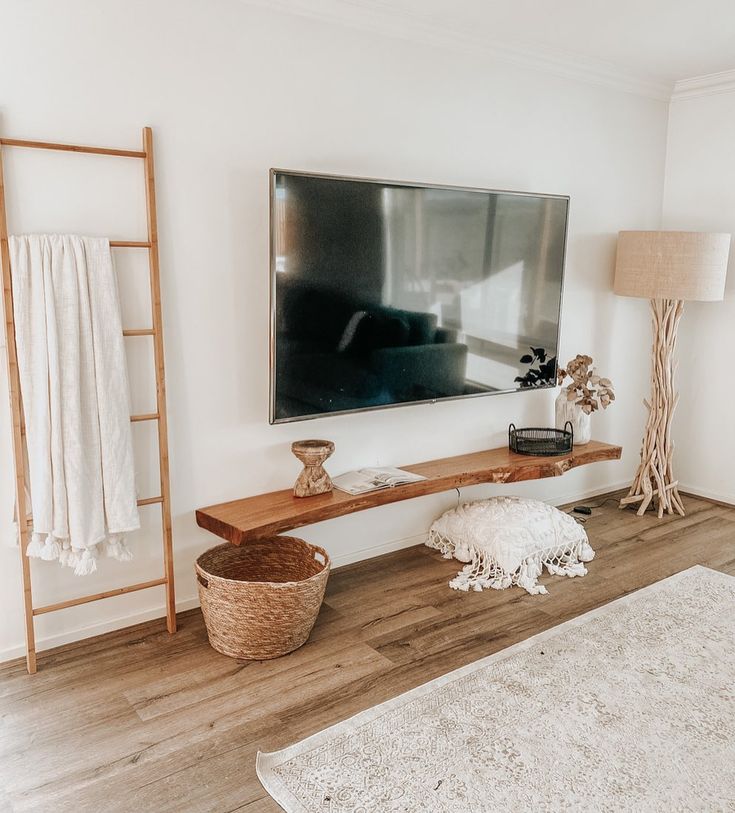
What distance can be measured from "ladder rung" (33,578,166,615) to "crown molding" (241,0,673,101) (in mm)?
2126

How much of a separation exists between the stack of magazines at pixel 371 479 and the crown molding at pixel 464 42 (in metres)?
1.82

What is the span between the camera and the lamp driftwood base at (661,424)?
4191mm

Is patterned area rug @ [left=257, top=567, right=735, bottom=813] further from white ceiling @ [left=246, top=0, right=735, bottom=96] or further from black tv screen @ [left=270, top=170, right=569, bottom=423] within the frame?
white ceiling @ [left=246, top=0, right=735, bottom=96]

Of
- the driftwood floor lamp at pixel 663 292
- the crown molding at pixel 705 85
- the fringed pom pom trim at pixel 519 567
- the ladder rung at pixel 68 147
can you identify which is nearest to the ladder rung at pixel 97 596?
the fringed pom pom trim at pixel 519 567

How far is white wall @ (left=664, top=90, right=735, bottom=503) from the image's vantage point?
4289 millimetres

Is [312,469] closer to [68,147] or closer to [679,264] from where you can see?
[68,147]

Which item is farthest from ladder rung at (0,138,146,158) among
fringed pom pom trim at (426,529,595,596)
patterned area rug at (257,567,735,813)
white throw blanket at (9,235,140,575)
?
fringed pom pom trim at (426,529,595,596)

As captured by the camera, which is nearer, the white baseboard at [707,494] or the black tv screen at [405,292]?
the black tv screen at [405,292]

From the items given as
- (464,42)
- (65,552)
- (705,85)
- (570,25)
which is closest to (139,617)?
(65,552)

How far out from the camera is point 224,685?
2480mm

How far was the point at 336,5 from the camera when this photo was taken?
2959mm

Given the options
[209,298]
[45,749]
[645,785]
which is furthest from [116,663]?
[645,785]

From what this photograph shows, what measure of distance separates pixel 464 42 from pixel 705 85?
167 cm

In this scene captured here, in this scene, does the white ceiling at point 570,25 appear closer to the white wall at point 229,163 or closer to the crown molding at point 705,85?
the white wall at point 229,163
